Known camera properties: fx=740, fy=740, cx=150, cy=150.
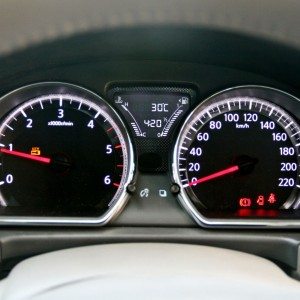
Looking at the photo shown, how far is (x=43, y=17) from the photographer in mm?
2123

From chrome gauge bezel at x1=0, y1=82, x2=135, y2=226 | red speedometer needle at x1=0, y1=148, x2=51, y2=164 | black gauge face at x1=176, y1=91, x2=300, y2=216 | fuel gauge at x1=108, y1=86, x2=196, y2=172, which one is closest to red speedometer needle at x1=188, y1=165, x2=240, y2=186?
black gauge face at x1=176, y1=91, x2=300, y2=216

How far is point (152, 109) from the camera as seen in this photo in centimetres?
277

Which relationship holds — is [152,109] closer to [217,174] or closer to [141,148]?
[141,148]

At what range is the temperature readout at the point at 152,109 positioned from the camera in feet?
9.07

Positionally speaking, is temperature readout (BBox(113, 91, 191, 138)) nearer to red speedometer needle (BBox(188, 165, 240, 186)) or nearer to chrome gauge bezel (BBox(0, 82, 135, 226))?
chrome gauge bezel (BBox(0, 82, 135, 226))

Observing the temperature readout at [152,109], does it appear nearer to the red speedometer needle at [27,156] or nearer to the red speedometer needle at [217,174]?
the red speedometer needle at [217,174]

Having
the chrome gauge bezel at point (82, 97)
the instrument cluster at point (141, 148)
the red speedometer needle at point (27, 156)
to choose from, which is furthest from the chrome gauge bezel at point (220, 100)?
the red speedometer needle at point (27, 156)

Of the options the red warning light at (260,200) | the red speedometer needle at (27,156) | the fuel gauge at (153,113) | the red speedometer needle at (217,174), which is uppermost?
the fuel gauge at (153,113)

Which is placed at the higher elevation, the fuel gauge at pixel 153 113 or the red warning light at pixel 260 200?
the fuel gauge at pixel 153 113

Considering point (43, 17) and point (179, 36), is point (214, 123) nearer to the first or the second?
point (179, 36)

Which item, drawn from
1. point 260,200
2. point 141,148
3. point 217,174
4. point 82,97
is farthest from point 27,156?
point 260,200

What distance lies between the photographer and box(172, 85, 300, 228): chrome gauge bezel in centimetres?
254

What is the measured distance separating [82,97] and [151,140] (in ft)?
1.00

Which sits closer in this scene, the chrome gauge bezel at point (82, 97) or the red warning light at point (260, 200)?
the chrome gauge bezel at point (82, 97)
